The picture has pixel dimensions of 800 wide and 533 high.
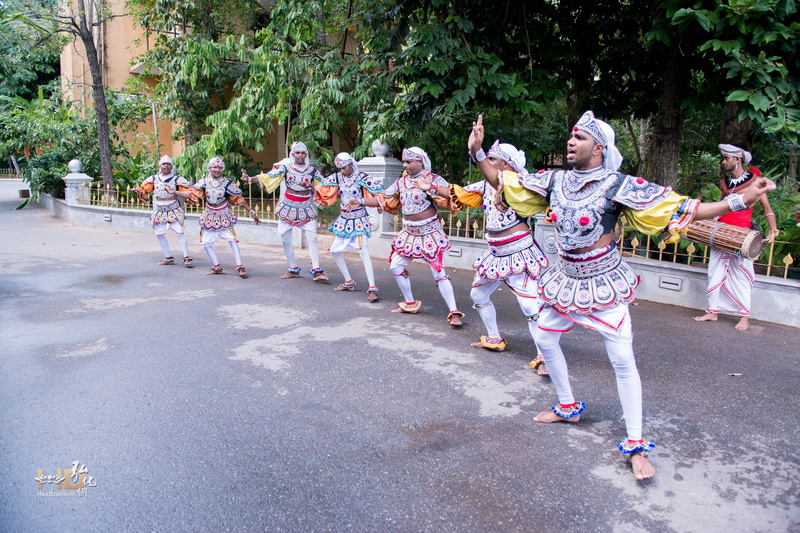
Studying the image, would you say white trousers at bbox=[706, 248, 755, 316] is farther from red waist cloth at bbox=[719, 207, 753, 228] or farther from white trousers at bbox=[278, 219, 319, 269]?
white trousers at bbox=[278, 219, 319, 269]

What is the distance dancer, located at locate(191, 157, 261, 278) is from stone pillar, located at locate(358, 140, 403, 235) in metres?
2.33

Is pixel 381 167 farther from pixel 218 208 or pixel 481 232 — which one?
pixel 218 208

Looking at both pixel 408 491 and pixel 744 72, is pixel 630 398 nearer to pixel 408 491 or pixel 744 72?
pixel 408 491

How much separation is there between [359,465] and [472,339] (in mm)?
2624

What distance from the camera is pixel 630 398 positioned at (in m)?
3.26

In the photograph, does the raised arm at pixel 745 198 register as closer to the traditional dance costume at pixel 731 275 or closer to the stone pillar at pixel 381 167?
the traditional dance costume at pixel 731 275

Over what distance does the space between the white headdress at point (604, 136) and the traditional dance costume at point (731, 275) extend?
330cm

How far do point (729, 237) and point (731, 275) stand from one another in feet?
1.62

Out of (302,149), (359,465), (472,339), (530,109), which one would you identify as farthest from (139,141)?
(359,465)

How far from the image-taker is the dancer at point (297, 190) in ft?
26.8

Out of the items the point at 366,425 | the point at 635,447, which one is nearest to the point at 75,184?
the point at 366,425

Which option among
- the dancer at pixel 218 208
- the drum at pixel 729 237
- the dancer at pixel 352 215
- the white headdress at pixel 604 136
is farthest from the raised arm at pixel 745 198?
the dancer at pixel 218 208

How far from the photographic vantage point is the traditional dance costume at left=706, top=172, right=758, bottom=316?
20.0ft

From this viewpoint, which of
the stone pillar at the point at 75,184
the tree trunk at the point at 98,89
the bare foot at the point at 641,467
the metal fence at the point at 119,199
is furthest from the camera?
the stone pillar at the point at 75,184
